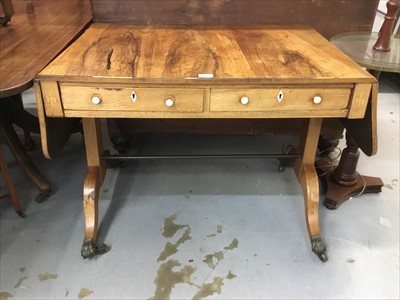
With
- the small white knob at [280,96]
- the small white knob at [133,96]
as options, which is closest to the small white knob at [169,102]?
the small white knob at [133,96]

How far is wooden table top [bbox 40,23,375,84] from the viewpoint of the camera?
1193 millimetres

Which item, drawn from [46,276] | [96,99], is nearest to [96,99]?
[96,99]

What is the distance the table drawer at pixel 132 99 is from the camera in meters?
1.21

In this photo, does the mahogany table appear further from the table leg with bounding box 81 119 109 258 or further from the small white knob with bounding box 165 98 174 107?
the small white knob with bounding box 165 98 174 107

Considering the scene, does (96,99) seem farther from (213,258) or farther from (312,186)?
(312,186)

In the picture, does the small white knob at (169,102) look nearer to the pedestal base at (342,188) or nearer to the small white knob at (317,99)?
the small white knob at (317,99)

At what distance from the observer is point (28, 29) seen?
187cm

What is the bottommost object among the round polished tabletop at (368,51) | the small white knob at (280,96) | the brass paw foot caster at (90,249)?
the brass paw foot caster at (90,249)

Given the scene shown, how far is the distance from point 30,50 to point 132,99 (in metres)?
0.62

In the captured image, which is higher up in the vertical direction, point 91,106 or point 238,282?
point 91,106

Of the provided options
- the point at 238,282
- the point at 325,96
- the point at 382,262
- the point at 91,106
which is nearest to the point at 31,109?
the point at 91,106

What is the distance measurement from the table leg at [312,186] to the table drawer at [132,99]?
644mm

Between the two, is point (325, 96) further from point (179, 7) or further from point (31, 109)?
point (31, 109)

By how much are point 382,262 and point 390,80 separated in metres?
2.51
